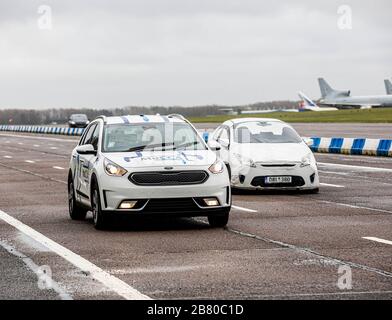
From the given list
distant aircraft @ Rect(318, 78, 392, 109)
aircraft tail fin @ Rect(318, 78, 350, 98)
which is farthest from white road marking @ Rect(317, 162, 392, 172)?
aircraft tail fin @ Rect(318, 78, 350, 98)

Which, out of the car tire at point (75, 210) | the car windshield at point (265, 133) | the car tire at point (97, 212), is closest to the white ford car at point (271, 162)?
the car windshield at point (265, 133)

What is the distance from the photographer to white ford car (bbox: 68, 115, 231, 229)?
1438cm

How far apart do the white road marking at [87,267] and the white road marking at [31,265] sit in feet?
1.30

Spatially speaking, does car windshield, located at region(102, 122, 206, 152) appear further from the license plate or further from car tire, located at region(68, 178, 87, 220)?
the license plate

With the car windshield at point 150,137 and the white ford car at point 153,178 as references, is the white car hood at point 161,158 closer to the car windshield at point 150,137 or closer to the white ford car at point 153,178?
the white ford car at point 153,178

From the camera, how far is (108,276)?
1018 cm

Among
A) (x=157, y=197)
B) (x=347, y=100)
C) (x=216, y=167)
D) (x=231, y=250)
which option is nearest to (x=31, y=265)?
(x=231, y=250)

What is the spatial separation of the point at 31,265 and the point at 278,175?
10429mm

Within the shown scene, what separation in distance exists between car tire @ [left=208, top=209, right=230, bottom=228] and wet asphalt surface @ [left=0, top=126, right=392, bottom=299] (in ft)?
0.37

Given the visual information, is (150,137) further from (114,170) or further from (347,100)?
(347,100)

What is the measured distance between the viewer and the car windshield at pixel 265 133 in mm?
22297

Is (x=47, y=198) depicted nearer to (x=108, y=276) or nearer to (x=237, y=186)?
(x=237, y=186)

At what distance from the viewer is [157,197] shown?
14.4 meters

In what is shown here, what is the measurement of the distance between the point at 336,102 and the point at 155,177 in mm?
133453
